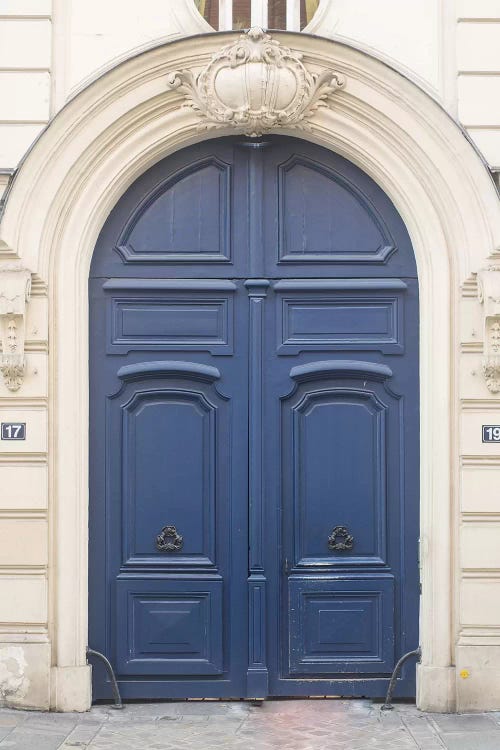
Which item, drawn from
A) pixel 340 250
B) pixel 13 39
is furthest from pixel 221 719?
pixel 13 39

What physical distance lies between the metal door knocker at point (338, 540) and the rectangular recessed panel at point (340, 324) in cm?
118

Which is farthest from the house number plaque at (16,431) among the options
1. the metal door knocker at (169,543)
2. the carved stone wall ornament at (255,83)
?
the carved stone wall ornament at (255,83)

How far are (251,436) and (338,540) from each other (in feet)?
2.88

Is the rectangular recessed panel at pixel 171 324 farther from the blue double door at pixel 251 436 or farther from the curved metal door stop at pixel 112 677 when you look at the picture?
the curved metal door stop at pixel 112 677

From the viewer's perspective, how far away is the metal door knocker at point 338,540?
7.43m

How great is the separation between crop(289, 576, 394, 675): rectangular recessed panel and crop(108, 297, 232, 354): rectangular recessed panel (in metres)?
1.66

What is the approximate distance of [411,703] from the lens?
738 cm

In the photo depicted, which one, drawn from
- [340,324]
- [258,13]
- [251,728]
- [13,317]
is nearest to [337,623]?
[251,728]

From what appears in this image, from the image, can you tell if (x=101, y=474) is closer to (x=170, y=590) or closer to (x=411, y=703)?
(x=170, y=590)

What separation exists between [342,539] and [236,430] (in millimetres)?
985

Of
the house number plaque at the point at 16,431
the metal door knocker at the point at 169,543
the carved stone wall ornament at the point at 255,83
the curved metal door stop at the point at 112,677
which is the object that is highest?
the carved stone wall ornament at the point at 255,83

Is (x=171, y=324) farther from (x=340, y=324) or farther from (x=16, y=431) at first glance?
(x=16, y=431)

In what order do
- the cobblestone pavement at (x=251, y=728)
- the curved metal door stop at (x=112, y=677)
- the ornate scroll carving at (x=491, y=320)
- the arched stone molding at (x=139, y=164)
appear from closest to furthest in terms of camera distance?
1. the cobblestone pavement at (x=251, y=728)
2. the ornate scroll carving at (x=491, y=320)
3. the arched stone molding at (x=139, y=164)
4. the curved metal door stop at (x=112, y=677)

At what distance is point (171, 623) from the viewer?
741cm
